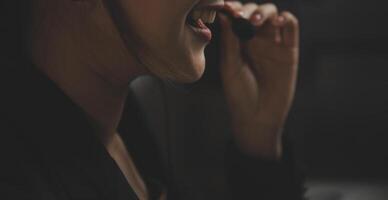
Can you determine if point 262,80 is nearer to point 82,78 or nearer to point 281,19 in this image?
point 281,19

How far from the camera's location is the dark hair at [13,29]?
0.85 m

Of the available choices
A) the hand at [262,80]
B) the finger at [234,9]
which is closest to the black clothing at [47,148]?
the finger at [234,9]

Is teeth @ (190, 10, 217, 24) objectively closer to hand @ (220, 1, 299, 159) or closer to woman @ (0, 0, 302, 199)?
woman @ (0, 0, 302, 199)

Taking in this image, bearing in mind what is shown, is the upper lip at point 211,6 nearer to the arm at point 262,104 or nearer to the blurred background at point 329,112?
the arm at point 262,104

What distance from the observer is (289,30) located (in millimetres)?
1290

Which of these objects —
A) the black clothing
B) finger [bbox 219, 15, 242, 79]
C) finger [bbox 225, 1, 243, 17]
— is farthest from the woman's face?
finger [bbox 219, 15, 242, 79]

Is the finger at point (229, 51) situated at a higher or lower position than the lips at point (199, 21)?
lower

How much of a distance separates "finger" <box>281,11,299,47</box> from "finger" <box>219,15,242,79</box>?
0.32ft

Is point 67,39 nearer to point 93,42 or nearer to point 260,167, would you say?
point 93,42

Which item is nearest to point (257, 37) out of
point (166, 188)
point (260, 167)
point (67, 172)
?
point (260, 167)

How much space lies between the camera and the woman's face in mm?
794

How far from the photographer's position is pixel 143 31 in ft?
2.65

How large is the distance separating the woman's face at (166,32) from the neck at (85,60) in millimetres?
30

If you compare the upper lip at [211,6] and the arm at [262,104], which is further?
the arm at [262,104]
